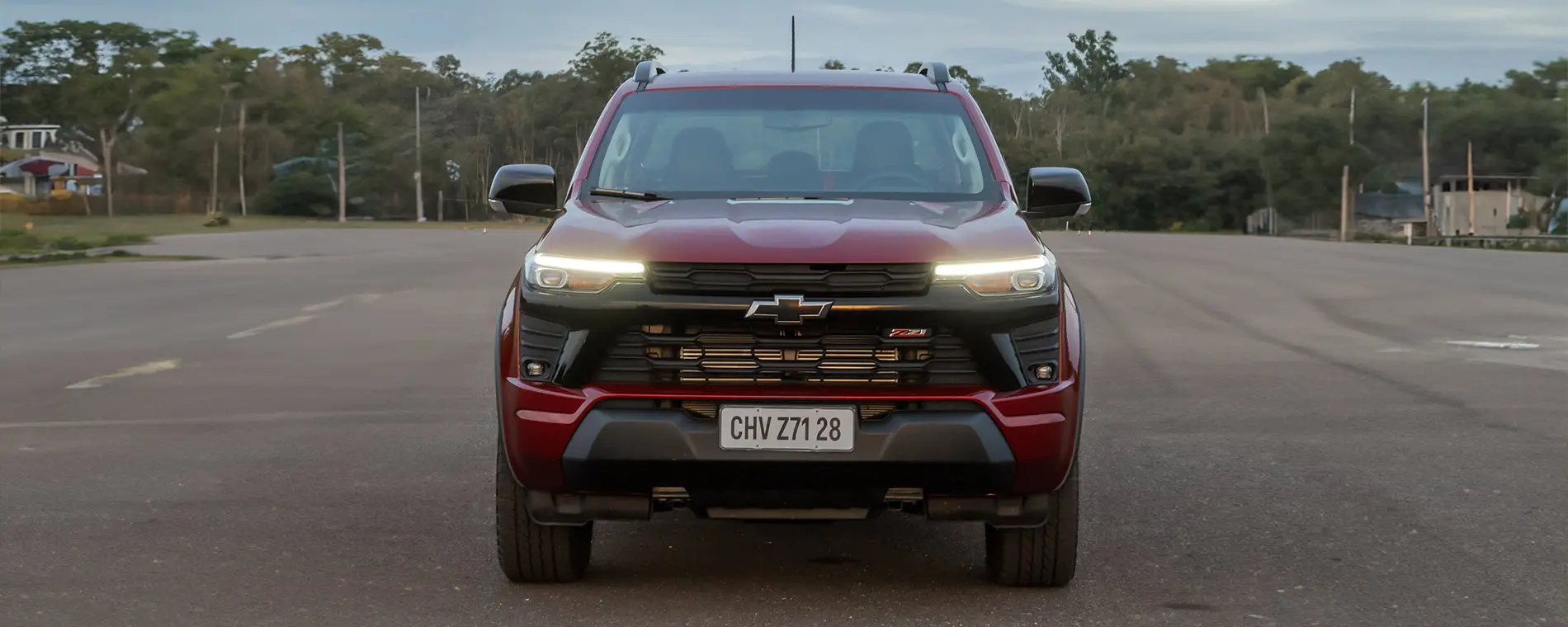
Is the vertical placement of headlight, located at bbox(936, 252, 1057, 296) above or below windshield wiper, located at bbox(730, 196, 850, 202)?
below

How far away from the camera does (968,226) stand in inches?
216

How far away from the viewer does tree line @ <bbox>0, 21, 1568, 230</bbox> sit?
349 ft

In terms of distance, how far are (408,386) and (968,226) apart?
23.1 ft

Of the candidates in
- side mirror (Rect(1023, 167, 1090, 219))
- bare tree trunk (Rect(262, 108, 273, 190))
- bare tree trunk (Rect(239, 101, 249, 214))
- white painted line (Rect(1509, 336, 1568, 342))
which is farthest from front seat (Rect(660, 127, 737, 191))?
bare tree trunk (Rect(262, 108, 273, 190))

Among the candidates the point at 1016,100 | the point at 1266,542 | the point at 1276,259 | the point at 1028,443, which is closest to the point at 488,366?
the point at 1266,542

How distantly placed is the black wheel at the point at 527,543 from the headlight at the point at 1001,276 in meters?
1.42

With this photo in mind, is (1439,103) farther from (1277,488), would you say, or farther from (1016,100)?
(1277,488)

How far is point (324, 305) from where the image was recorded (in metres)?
20.5

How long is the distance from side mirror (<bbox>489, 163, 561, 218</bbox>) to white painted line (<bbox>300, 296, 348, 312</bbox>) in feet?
44.7

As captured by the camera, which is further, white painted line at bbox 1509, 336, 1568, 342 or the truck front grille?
white painted line at bbox 1509, 336, 1568, 342

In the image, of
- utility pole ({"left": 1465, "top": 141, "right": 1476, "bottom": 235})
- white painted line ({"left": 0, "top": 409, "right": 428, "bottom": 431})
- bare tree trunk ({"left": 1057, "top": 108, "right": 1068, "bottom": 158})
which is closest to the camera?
white painted line ({"left": 0, "top": 409, "right": 428, "bottom": 431})

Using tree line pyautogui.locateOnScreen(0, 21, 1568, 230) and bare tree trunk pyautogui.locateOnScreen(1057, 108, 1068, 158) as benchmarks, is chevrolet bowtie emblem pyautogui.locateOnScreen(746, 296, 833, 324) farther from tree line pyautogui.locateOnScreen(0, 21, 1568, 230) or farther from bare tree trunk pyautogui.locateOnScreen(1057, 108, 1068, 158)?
bare tree trunk pyautogui.locateOnScreen(1057, 108, 1068, 158)

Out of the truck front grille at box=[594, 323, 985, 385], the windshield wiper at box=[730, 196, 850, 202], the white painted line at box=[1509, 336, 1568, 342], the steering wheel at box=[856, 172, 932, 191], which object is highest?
the steering wheel at box=[856, 172, 932, 191]

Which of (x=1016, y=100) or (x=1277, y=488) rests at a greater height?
(x=1016, y=100)
